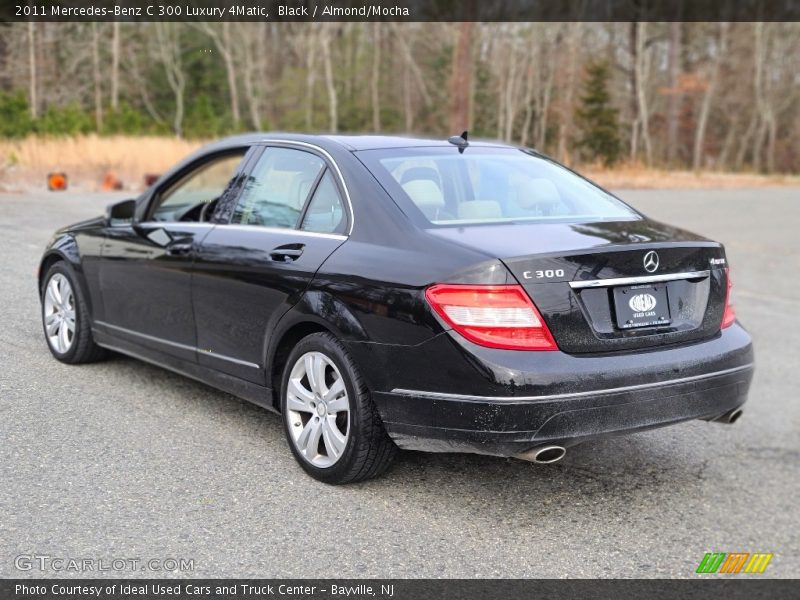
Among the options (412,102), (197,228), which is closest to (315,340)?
(197,228)

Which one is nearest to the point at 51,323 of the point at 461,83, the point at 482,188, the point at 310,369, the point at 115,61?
the point at 310,369

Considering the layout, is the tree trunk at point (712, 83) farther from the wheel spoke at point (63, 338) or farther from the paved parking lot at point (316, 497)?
the wheel spoke at point (63, 338)

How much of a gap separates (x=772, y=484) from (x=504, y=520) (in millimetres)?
2384

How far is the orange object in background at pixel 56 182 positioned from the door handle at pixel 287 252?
50.7 ft

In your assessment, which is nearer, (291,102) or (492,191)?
(492,191)

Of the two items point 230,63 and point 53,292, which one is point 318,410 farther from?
point 230,63

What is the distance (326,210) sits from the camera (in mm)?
4566

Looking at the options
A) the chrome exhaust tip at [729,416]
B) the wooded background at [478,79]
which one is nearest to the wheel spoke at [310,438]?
the chrome exhaust tip at [729,416]

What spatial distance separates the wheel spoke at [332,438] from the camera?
4.25 meters

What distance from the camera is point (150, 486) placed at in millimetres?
4254

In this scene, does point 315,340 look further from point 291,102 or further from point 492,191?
point 291,102

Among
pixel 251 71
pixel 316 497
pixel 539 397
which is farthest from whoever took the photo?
pixel 251 71

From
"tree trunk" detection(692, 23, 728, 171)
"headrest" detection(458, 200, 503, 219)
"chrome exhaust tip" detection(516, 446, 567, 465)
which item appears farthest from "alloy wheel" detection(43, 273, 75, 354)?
"tree trunk" detection(692, 23, 728, 171)

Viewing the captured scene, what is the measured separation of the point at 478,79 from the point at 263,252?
55.0m
